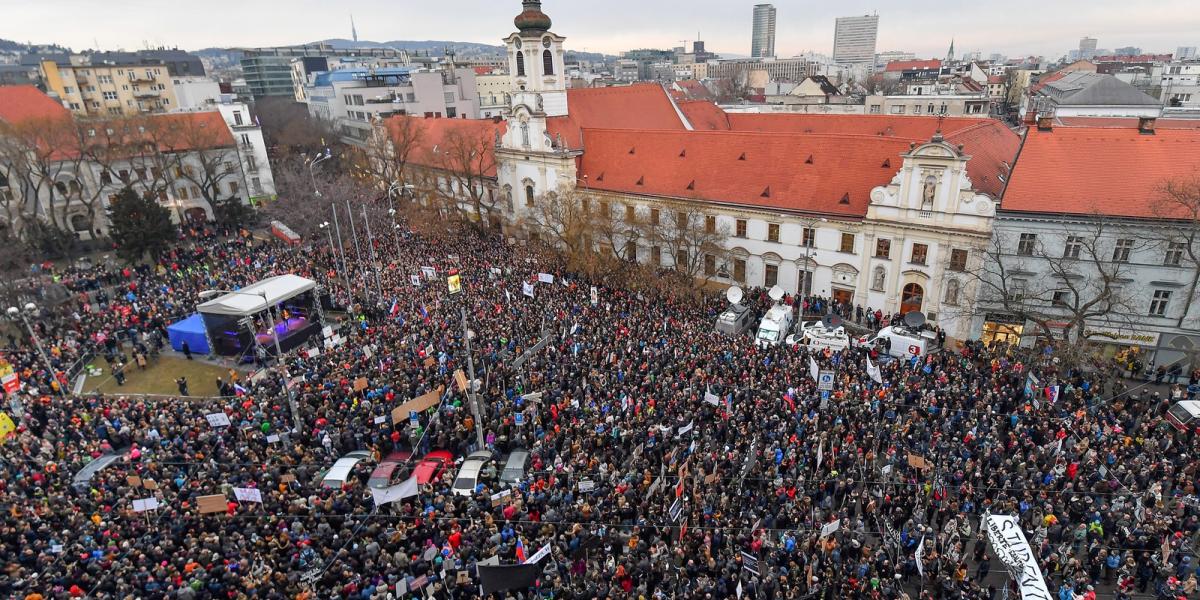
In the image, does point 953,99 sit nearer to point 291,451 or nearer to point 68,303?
point 291,451

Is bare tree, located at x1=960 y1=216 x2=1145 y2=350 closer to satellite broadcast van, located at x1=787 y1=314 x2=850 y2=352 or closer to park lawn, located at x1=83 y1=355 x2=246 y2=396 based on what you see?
satellite broadcast van, located at x1=787 y1=314 x2=850 y2=352

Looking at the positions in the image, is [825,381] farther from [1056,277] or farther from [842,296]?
[1056,277]

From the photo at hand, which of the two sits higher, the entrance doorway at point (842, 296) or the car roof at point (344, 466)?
the car roof at point (344, 466)

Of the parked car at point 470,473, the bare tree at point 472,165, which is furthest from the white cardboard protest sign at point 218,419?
the bare tree at point 472,165

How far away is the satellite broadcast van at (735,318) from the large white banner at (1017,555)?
52.3 ft

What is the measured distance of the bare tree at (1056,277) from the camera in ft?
92.1

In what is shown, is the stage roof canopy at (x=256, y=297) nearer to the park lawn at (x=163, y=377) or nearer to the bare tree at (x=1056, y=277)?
the park lawn at (x=163, y=377)

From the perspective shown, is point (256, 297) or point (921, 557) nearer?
point (921, 557)

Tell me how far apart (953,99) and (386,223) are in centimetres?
6605

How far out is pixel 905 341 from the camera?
28.7 metres

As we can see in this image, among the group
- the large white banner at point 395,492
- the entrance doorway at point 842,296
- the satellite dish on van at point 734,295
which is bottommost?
the entrance doorway at point 842,296

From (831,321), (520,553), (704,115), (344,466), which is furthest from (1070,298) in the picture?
(704,115)

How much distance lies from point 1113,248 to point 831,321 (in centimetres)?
1266

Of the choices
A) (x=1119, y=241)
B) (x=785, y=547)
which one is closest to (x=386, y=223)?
(x=785, y=547)
